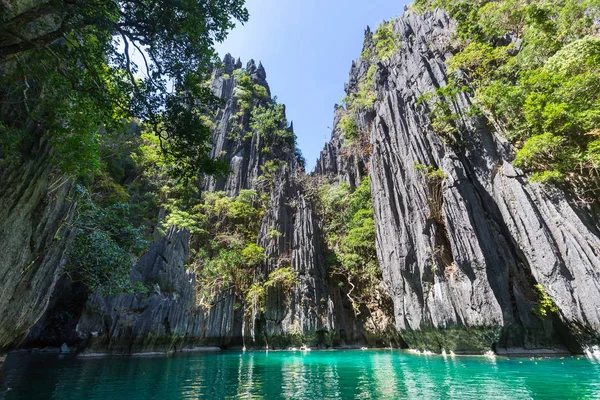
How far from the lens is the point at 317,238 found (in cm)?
2711

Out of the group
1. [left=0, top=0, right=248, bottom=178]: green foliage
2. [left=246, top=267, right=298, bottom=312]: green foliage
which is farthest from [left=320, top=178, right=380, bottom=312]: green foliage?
[left=0, top=0, right=248, bottom=178]: green foliage

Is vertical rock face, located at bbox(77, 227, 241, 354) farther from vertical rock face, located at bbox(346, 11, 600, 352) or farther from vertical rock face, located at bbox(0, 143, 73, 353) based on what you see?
vertical rock face, located at bbox(346, 11, 600, 352)

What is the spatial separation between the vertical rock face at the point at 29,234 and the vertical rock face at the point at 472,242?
16389 mm

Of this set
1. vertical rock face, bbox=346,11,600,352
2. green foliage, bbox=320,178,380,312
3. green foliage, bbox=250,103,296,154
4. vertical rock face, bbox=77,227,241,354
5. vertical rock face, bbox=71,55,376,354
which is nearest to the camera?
vertical rock face, bbox=346,11,600,352

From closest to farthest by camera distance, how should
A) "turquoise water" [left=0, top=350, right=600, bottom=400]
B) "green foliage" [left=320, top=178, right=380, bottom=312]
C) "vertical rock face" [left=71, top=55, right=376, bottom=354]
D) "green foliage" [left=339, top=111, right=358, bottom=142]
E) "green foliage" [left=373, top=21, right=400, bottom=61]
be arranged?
1. "turquoise water" [left=0, top=350, right=600, bottom=400]
2. "vertical rock face" [left=71, top=55, right=376, bottom=354]
3. "green foliage" [left=320, top=178, right=380, bottom=312]
4. "green foliage" [left=339, top=111, right=358, bottom=142]
5. "green foliage" [left=373, top=21, right=400, bottom=61]

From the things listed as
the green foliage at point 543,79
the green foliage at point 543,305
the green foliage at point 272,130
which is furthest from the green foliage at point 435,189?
the green foliage at point 272,130

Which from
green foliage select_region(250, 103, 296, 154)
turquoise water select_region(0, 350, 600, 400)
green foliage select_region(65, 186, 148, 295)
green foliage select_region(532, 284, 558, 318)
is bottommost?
turquoise water select_region(0, 350, 600, 400)

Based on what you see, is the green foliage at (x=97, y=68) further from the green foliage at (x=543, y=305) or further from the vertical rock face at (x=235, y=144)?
the vertical rock face at (x=235, y=144)

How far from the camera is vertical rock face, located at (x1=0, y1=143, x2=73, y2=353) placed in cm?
593

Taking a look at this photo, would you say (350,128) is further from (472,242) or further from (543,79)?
(472,242)

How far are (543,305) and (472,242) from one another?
3807 mm

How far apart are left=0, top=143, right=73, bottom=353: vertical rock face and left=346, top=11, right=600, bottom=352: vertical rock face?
16.4 metres

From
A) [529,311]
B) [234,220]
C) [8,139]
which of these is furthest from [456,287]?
[234,220]

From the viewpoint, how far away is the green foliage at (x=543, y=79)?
1280 cm
